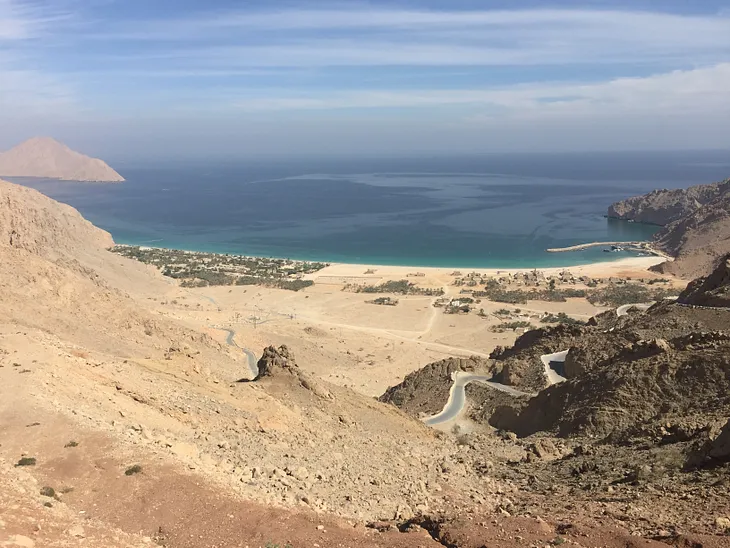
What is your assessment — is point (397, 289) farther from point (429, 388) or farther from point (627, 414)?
point (627, 414)

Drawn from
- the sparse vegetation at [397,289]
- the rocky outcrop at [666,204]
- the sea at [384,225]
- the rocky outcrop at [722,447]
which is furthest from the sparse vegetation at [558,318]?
the rocky outcrop at [666,204]

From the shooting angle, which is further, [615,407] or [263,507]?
[615,407]

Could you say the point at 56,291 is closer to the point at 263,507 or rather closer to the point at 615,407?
the point at 263,507

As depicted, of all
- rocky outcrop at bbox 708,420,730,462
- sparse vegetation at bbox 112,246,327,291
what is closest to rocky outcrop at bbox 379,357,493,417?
rocky outcrop at bbox 708,420,730,462

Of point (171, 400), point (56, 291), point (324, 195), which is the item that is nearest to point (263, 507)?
point (171, 400)

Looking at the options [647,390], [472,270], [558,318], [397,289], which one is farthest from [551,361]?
[472,270]

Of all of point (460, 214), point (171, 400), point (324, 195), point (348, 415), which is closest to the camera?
point (171, 400)
